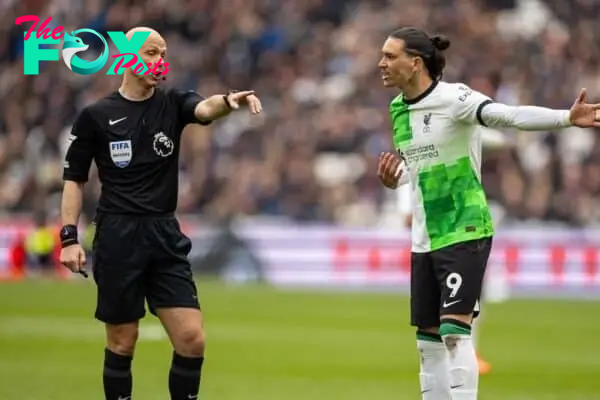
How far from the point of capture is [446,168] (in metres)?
9.77

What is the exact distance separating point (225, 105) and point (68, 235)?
146cm

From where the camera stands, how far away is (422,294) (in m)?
9.93

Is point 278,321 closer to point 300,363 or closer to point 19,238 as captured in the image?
point 300,363

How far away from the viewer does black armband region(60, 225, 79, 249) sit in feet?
32.8

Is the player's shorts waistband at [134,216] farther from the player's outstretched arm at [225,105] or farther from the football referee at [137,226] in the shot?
the player's outstretched arm at [225,105]

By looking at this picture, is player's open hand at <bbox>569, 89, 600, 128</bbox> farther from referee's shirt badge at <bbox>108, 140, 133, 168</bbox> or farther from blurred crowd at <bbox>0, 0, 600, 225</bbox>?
blurred crowd at <bbox>0, 0, 600, 225</bbox>

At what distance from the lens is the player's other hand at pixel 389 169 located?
995 centimetres

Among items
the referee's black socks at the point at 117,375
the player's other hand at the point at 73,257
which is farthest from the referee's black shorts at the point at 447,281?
the player's other hand at the point at 73,257

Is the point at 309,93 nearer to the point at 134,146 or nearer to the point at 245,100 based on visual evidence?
the point at 134,146

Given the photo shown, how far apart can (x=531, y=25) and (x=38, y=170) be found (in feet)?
33.1

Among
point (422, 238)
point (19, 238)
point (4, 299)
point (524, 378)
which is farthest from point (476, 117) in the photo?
point (19, 238)

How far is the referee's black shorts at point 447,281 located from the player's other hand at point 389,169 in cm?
55

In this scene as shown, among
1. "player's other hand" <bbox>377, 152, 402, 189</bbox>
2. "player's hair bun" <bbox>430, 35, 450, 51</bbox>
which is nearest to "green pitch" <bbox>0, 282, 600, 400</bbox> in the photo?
"player's other hand" <bbox>377, 152, 402, 189</bbox>

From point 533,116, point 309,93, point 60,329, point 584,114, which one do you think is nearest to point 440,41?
point 533,116
